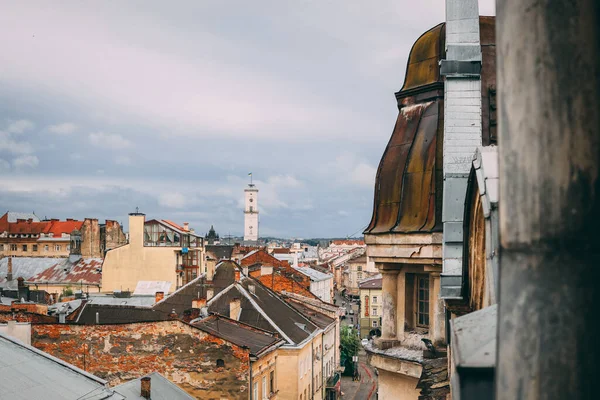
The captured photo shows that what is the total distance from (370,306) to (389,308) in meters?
81.6

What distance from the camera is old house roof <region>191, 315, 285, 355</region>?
33.9 metres

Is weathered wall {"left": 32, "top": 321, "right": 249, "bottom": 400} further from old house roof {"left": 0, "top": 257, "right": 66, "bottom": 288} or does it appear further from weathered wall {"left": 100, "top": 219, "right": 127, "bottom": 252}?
weathered wall {"left": 100, "top": 219, "right": 127, "bottom": 252}

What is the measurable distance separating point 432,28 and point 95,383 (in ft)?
45.0

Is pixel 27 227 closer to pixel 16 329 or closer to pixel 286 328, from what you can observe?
pixel 286 328

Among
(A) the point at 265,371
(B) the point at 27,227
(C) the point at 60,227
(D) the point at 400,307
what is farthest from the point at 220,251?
(D) the point at 400,307

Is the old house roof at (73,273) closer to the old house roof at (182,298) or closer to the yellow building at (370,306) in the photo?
the yellow building at (370,306)

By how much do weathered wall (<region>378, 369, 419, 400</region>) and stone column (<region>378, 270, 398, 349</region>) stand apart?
588 millimetres

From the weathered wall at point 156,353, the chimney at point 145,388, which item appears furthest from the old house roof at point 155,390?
the weathered wall at point 156,353

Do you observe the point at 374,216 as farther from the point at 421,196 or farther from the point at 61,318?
the point at 61,318

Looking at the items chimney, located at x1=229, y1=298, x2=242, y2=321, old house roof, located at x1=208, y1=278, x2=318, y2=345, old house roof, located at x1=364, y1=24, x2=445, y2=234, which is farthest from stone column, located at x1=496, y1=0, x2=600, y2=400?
chimney, located at x1=229, y1=298, x2=242, y2=321

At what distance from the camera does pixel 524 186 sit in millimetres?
1885

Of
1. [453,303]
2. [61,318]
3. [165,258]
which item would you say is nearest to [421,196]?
[453,303]

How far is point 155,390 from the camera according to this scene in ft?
84.6

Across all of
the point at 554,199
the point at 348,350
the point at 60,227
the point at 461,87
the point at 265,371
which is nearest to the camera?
the point at 554,199
